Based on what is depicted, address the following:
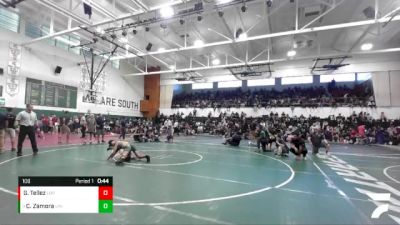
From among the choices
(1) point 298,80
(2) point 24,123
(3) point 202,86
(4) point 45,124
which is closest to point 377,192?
(2) point 24,123

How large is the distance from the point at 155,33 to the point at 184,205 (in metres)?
16.1

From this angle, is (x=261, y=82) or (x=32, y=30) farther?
(x=261, y=82)

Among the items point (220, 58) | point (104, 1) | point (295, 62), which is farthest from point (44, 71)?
point (295, 62)

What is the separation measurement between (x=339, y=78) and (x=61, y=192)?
85.0 ft

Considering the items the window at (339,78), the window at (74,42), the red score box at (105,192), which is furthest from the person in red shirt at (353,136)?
the window at (74,42)

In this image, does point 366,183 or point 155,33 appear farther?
point 155,33

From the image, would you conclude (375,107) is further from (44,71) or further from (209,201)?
(44,71)

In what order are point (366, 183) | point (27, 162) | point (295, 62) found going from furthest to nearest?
point (295, 62) → point (27, 162) → point (366, 183)

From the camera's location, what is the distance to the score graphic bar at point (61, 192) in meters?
2.59

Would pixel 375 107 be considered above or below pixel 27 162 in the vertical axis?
above

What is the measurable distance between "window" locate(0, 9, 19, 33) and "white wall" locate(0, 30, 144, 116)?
1.21 ft

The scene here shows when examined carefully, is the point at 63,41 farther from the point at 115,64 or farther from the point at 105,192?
the point at 105,192

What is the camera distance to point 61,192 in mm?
2594

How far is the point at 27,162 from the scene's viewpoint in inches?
261
